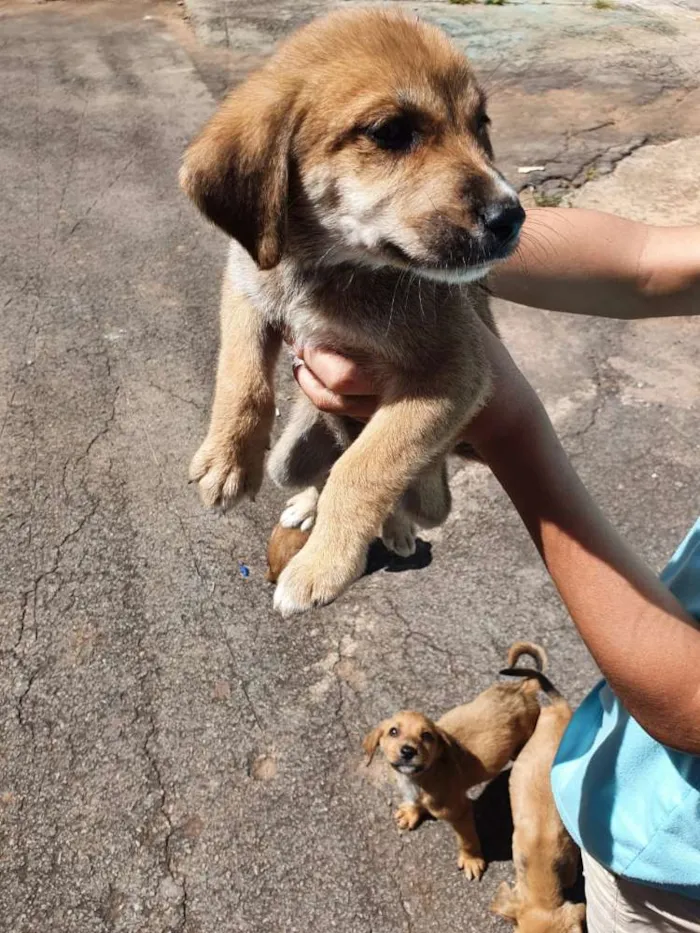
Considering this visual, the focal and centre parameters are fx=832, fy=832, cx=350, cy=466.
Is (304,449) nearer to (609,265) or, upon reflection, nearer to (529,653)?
(609,265)

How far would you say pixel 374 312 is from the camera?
7.30 feet

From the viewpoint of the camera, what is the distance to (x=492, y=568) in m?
3.96

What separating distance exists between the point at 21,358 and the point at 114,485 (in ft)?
4.56

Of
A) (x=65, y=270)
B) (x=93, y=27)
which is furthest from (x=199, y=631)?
(x=93, y=27)

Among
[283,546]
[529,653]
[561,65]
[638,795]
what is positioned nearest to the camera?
[638,795]

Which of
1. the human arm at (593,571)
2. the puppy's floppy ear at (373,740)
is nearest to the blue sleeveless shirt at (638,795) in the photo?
the human arm at (593,571)

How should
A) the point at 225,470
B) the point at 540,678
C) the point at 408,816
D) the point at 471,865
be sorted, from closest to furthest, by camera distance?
the point at 225,470 → the point at 471,865 → the point at 408,816 → the point at 540,678

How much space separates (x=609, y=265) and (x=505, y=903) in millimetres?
2147

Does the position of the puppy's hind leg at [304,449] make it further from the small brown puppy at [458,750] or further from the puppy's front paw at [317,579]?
the small brown puppy at [458,750]

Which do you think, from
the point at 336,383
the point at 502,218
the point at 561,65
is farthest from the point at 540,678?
the point at 561,65

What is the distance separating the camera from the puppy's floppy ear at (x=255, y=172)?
2.04m

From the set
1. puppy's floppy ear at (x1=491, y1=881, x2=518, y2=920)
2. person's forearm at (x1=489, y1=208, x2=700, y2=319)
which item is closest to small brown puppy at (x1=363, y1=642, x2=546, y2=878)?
puppy's floppy ear at (x1=491, y1=881, x2=518, y2=920)

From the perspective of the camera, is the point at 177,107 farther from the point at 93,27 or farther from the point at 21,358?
the point at 21,358

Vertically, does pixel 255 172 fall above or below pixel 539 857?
above
